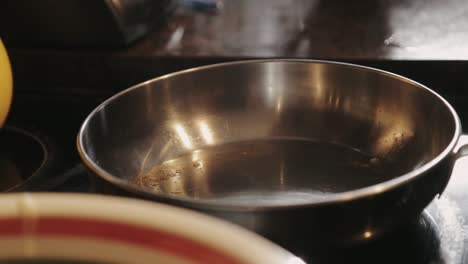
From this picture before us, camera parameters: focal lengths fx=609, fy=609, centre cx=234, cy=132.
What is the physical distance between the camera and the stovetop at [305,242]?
1.20ft

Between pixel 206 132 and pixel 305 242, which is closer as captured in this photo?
pixel 305 242

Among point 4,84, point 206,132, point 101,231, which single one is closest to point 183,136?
point 206,132

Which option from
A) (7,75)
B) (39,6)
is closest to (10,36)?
(39,6)

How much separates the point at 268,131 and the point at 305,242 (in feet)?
0.81

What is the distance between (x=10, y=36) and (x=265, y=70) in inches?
12.7

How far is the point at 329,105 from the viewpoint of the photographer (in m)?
0.56

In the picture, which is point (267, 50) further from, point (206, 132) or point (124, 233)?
point (124, 233)

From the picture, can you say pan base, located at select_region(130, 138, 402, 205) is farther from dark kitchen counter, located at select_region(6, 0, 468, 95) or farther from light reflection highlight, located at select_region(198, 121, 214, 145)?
dark kitchen counter, located at select_region(6, 0, 468, 95)

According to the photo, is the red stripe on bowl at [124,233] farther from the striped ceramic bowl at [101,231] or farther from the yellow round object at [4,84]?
the yellow round object at [4,84]

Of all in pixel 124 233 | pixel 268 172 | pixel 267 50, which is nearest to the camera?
pixel 124 233

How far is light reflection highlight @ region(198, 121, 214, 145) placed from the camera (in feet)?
1.79

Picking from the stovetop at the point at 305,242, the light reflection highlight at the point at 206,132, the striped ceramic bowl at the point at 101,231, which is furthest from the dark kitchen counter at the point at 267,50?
the striped ceramic bowl at the point at 101,231

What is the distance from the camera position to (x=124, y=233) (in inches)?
8.3

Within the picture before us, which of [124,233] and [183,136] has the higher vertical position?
[124,233]
